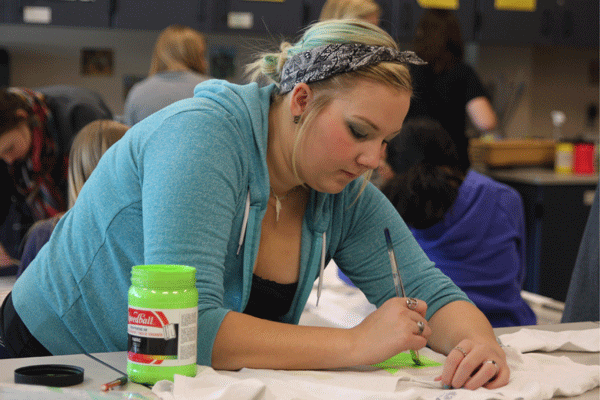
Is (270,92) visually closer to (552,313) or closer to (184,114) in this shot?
(184,114)

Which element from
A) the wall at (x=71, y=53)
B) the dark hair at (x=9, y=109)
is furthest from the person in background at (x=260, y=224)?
the wall at (x=71, y=53)

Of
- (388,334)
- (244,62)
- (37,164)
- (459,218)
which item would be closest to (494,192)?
(459,218)

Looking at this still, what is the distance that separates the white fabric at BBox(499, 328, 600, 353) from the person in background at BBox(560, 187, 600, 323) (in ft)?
1.03

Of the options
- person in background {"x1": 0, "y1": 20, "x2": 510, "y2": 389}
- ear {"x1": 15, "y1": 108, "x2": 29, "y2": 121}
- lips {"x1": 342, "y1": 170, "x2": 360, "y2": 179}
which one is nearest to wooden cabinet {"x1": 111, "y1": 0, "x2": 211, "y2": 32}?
ear {"x1": 15, "y1": 108, "x2": 29, "y2": 121}

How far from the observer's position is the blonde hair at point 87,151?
5.84ft

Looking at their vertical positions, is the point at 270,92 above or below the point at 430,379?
above

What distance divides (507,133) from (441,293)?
3761 millimetres

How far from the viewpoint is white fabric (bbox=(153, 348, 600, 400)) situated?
0.89m

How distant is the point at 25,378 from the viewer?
90 centimetres

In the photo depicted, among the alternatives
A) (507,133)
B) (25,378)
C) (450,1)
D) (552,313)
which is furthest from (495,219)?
(507,133)

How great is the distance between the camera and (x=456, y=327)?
48.3 inches

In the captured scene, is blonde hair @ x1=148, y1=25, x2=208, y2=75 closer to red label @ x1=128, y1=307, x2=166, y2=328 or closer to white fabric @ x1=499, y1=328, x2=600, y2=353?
white fabric @ x1=499, y1=328, x2=600, y2=353

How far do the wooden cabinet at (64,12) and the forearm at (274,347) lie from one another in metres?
3.07

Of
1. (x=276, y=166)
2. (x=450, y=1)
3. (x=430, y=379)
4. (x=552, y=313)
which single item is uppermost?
(x=450, y=1)
